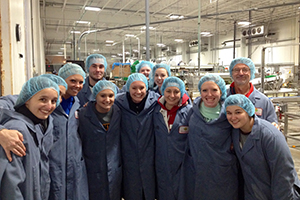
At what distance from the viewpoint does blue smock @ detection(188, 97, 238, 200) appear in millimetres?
1688

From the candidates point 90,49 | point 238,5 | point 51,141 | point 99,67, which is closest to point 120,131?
point 51,141

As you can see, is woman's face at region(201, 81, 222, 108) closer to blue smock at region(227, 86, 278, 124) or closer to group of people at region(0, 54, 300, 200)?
group of people at region(0, 54, 300, 200)

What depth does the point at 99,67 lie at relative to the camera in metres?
2.56

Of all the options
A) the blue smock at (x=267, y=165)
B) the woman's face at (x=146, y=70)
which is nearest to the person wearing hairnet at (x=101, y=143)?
the blue smock at (x=267, y=165)

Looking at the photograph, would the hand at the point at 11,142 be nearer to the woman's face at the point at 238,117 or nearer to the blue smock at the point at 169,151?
the blue smock at the point at 169,151

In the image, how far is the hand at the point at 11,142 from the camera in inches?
42.7

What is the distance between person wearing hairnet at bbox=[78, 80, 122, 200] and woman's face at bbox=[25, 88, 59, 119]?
0.50 metres

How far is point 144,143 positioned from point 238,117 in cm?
82

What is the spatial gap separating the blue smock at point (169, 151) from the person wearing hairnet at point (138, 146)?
64mm

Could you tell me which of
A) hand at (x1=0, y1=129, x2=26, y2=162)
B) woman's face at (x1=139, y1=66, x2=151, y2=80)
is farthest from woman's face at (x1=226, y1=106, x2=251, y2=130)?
woman's face at (x1=139, y1=66, x2=151, y2=80)

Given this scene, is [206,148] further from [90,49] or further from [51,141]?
[90,49]

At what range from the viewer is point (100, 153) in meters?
1.84

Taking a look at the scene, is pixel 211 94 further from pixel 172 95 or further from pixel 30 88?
pixel 30 88

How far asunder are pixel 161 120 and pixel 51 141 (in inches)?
35.2
